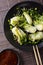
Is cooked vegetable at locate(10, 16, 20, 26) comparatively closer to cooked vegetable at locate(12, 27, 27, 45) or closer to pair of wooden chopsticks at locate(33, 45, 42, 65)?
cooked vegetable at locate(12, 27, 27, 45)

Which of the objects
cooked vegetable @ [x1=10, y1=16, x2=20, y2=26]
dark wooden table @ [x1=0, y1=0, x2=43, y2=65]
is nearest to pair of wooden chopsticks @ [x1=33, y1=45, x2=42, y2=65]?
dark wooden table @ [x1=0, y1=0, x2=43, y2=65]

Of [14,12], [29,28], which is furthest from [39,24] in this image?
[14,12]

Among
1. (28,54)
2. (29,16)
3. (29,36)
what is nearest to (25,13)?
(29,16)

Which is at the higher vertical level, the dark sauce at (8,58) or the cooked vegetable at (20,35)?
the cooked vegetable at (20,35)

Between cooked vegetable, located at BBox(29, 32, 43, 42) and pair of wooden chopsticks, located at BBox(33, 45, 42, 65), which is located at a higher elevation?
cooked vegetable, located at BBox(29, 32, 43, 42)

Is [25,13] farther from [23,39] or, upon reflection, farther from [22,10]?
[23,39]

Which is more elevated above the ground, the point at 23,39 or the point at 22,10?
the point at 22,10

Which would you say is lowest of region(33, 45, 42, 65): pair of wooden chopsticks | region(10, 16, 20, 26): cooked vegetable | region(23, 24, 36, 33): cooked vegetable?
region(33, 45, 42, 65): pair of wooden chopsticks

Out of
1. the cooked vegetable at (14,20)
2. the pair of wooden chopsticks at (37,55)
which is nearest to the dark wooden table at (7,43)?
the pair of wooden chopsticks at (37,55)

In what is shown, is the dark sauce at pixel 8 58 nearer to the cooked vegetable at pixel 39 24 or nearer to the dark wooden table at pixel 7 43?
the dark wooden table at pixel 7 43
